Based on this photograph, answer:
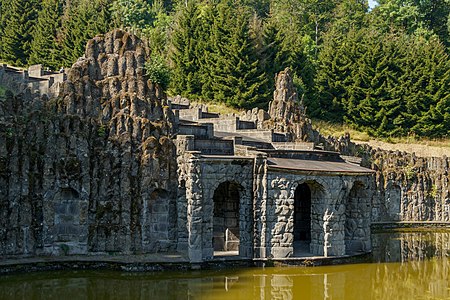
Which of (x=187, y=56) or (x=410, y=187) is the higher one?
(x=187, y=56)

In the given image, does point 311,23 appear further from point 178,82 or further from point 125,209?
point 125,209

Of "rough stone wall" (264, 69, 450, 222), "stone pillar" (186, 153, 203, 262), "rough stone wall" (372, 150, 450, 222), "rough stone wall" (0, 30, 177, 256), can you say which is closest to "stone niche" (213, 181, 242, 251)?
"rough stone wall" (0, 30, 177, 256)

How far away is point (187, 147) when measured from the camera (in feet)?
75.4

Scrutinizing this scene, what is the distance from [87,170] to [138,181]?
2.00m

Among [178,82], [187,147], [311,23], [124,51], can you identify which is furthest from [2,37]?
[187,147]

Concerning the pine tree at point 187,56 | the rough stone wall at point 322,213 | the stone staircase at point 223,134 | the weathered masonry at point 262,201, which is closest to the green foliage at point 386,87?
the pine tree at point 187,56

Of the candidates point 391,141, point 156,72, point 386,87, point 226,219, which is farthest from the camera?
point 386,87

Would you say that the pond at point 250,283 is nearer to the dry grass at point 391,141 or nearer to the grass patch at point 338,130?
the dry grass at point 391,141

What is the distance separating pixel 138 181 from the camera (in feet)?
75.8

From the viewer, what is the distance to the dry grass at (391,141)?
168ft

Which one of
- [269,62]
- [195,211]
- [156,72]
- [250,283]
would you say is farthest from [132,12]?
[250,283]

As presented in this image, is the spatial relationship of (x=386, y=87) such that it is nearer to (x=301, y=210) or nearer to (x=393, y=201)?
(x=393, y=201)

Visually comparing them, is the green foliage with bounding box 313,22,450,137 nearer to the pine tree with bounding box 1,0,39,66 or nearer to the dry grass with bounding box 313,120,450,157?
the dry grass with bounding box 313,120,450,157

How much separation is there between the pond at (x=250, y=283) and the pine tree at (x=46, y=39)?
38749mm
